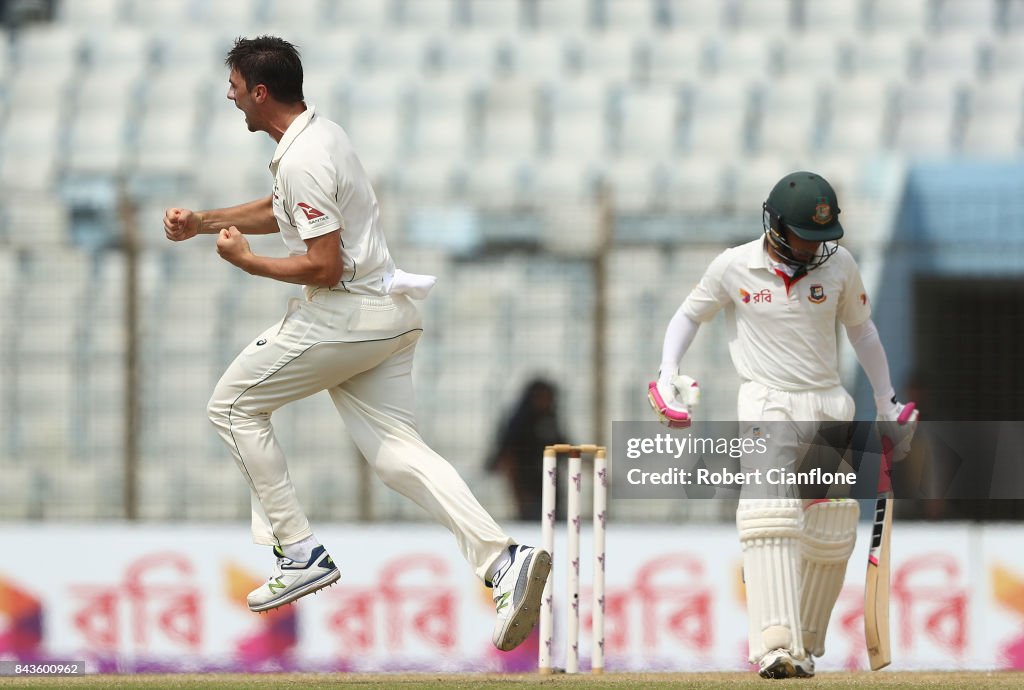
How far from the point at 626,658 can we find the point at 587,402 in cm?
160

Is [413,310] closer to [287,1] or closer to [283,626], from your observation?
[283,626]

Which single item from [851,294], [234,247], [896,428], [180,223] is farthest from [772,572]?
[180,223]

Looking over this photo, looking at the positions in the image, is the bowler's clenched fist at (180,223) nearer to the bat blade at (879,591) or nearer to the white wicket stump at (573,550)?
the white wicket stump at (573,550)

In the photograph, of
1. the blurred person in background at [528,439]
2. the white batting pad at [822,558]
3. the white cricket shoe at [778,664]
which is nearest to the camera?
the white cricket shoe at [778,664]

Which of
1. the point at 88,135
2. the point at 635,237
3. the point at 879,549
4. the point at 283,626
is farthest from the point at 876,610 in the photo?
the point at 88,135

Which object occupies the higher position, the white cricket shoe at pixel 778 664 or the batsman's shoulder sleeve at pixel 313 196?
the batsman's shoulder sleeve at pixel 313 196

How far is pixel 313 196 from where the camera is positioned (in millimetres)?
4949

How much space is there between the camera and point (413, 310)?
5.19 meters

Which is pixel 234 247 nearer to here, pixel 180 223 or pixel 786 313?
pixel 180 223

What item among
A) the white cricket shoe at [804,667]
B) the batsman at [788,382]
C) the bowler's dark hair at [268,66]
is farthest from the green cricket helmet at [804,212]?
the bowler's dark hair at [268,66]

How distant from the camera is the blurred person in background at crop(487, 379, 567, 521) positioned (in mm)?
8578

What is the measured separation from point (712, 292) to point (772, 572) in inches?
37.2

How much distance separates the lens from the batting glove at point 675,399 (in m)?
5.61

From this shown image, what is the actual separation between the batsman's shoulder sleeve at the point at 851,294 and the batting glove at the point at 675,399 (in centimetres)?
55
